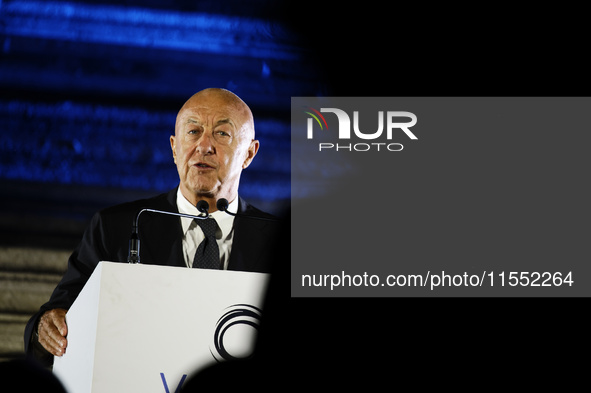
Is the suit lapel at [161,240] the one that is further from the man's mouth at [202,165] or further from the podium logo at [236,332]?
the podium logo at [236,332]

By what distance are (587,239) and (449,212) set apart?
67 cm

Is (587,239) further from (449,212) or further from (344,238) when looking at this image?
(344,238)

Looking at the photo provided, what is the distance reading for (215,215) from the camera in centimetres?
288

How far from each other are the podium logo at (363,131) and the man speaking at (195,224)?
64cm

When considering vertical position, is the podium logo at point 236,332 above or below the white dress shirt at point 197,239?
below

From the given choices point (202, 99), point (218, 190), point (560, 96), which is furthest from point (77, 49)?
point (560, 96)

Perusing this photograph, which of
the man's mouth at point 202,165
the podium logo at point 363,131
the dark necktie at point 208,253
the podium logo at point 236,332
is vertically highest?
the podium logo at point 363,131

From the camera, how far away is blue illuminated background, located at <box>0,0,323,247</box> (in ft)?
11.7

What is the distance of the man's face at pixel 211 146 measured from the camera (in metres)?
2.94

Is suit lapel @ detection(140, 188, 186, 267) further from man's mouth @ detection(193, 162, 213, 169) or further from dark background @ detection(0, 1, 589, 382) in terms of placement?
dark background @ detection(0, 1, 589, 382)

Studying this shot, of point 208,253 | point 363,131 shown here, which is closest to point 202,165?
point 208,253

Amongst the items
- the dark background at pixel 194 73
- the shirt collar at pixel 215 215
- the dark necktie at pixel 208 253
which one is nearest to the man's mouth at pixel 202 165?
the shirt collar at pixel 215 215

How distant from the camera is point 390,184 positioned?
374 centimetres

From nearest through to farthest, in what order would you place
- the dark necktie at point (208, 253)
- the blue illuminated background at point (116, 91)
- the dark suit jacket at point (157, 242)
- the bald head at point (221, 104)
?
1. the dark necktie at point (208, 253)
2. the dark suit jacket at point (157, 242)
3. the bald head at point (221, 104)
4. the blue illuminated background at point (116, 91)
